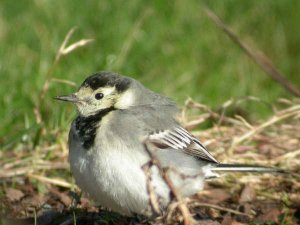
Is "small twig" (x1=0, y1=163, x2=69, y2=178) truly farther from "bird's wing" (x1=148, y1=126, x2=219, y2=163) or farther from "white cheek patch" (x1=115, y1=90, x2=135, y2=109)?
"bird's wing" (x1=148, y1=126, x2=219, y2=163)

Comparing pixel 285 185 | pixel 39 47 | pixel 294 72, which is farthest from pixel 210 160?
pixel 294 72

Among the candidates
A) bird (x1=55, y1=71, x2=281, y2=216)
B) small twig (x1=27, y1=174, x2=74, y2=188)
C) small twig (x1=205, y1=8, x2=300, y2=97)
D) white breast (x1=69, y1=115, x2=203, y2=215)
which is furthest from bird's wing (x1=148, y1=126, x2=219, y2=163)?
small twig (x1=205, y1=8, x2=300, y2=97)

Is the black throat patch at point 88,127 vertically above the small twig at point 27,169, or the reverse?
the black throat patch at point 88,127

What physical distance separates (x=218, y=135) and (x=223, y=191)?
0.78 m

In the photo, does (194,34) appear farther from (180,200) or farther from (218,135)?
(180,200)

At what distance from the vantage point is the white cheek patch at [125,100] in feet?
18.3

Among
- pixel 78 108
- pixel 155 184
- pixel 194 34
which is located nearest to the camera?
pixel 155 184

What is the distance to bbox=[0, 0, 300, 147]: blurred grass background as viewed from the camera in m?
8.25

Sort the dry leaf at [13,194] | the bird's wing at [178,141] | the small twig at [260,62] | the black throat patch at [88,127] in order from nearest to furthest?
the black throat patch at [88,127], the bird's wing at [178,141], the dry leaf at [13,194], the small twig at [260,62]

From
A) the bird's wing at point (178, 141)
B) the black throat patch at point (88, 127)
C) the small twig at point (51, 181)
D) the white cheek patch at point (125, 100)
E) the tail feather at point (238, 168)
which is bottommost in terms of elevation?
the small twig at point (51, 181)

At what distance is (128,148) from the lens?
517 centimetres

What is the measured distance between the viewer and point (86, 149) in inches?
Result: 205

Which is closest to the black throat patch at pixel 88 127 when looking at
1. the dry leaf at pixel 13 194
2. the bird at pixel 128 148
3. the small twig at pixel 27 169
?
the bird at pixel 128 148

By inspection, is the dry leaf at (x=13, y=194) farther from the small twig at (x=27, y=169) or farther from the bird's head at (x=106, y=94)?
the bird's head at (x=106, y=94)
